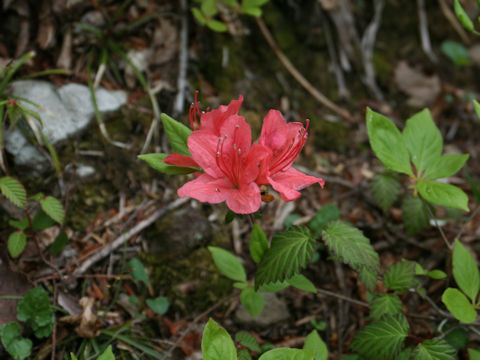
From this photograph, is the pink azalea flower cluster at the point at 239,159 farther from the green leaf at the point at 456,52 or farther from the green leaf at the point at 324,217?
the green leaf at the point at 456,52

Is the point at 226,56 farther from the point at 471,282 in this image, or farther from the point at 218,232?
the point at 471,282

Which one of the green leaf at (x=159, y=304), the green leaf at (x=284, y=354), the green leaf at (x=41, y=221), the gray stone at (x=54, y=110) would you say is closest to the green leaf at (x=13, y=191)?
the green leaf at (x=41, y=221)

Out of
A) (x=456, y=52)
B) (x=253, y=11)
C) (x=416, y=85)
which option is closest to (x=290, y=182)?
(x=253, y=11)

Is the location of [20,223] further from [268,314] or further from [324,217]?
[324,217]

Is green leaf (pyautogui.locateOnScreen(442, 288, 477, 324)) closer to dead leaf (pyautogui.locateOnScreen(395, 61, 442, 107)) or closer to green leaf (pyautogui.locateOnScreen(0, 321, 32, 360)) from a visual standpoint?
green leaf (pyautogui.locateOnScreen(0, 321, 32, 360))

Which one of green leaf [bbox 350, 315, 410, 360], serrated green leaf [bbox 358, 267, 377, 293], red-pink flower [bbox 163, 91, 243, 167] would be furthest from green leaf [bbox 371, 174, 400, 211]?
red-pink flower [bbox 163, 91, 243, 167]

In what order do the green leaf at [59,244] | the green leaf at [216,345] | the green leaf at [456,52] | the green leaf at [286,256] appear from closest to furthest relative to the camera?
the green leaf at [216,345]
the green leaf at [286,256]
the green leaf at [59,244]
the green leaf at [456,52]
